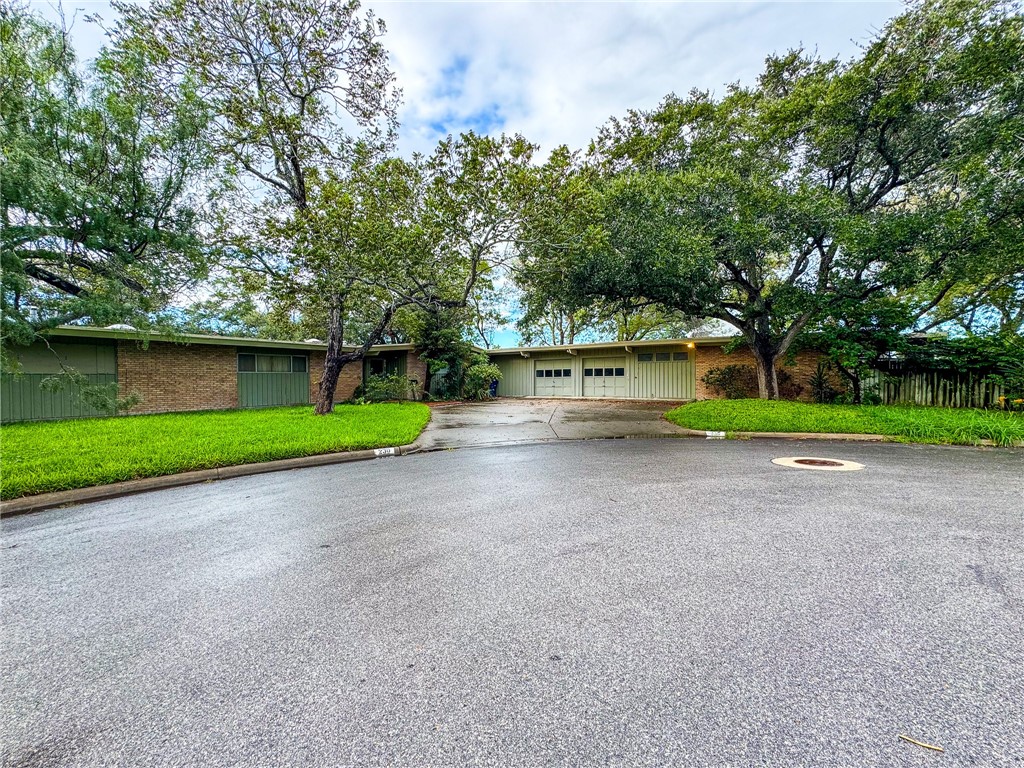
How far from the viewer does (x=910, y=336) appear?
1179 cm

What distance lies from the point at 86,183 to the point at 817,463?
1091 centimetres

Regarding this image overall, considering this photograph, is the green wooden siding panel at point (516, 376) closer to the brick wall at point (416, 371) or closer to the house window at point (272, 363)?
the brick wall at point (416, 371)

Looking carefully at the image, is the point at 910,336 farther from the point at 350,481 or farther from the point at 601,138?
the point at 350,481

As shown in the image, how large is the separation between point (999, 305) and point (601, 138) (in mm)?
12728

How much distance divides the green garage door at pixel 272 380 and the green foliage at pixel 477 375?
6.54m

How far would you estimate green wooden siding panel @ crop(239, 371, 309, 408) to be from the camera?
14641 mm

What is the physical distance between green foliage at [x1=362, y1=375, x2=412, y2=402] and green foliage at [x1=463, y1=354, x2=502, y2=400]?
2.82 meters

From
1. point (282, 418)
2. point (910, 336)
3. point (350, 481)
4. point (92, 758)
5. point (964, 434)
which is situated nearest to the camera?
point (92, 758)

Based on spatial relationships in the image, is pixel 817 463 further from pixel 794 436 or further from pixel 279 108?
pixel 279 108

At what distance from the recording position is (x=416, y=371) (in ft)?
62.5

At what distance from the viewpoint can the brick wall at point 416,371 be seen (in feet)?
62.0

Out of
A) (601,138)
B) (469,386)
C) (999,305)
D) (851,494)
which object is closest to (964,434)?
(851,494)

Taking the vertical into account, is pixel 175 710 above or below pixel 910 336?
below

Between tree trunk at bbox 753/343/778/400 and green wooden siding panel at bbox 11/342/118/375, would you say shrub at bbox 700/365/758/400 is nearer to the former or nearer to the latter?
tree trunk at bbox 753/343/778/400
